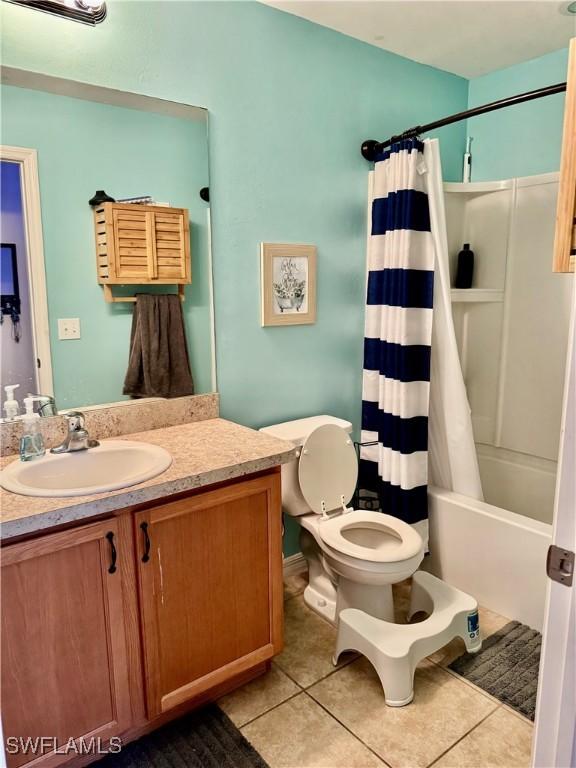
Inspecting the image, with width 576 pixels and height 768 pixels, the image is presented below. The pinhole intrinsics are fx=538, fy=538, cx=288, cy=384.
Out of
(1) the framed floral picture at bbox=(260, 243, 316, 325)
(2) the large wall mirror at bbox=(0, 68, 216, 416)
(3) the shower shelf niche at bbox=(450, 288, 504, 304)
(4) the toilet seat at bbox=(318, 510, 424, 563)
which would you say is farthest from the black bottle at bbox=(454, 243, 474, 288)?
(2) the large wall mirror at bbox=(0, 68, 216, 416)

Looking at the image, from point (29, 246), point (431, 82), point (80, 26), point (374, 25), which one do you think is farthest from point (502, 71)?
point (29, 246)

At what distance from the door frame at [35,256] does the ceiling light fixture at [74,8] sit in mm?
405

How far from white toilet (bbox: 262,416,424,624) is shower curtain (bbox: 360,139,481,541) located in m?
0.23

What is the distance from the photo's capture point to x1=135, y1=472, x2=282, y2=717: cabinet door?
5.18ft

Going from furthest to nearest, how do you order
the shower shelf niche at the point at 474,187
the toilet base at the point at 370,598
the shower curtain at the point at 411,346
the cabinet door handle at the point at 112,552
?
the shower shelf niche at the point at 474,187 < the shower curtain at the point at 411,346 < the toilet base at the point at 370,598 < the cabinet door handle at the point at 112,552

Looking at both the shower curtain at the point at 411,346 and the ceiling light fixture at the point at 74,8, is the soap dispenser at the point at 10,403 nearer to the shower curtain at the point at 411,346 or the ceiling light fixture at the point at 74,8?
the ceiling light fixture at the point at 74,8

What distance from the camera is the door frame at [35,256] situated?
1.70m

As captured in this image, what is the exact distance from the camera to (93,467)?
69.7 inches

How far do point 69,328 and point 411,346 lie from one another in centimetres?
142

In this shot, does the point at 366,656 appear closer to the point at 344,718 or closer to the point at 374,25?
the point at 344,718

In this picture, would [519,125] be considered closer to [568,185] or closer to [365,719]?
[568,185]

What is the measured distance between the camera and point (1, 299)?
1.68 m

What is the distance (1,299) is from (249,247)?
99 centimetres

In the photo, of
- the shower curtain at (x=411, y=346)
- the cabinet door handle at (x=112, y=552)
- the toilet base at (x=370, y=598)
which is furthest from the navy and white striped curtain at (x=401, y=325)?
the cabinet door handle at (x=112, y=552)
